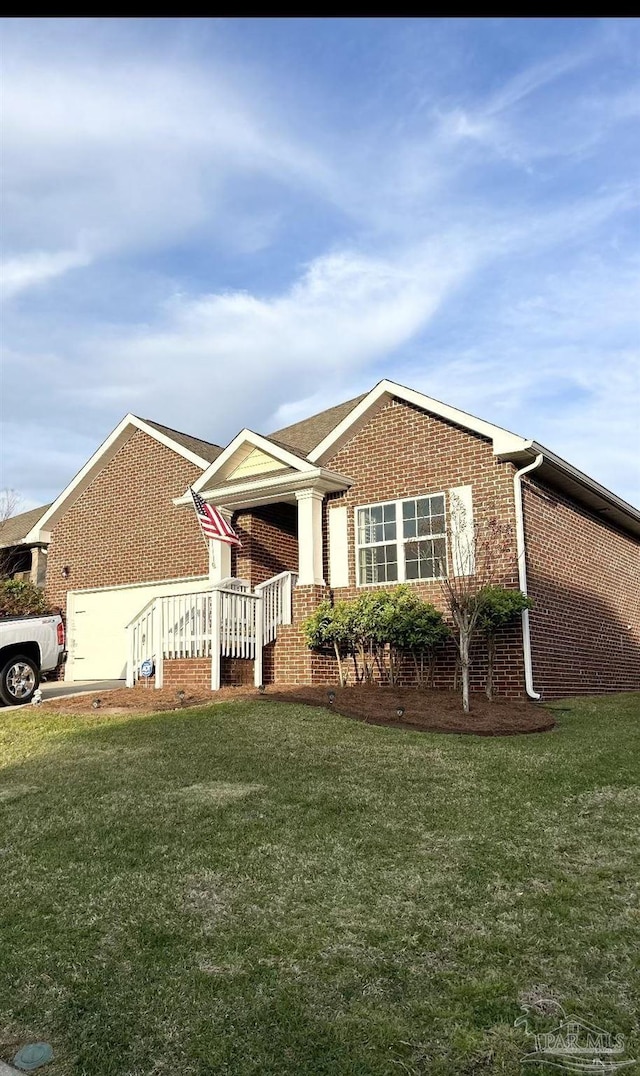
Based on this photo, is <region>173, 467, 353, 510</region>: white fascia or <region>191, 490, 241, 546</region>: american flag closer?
<region>173, 467, 353, 510</region>: white fascia

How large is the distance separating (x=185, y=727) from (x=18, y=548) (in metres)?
14.7

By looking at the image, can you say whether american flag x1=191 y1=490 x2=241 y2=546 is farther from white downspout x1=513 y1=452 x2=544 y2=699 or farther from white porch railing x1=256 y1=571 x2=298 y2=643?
white downspout x1=513 y1=452 x2=544 y2=699

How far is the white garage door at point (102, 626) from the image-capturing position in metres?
18.4

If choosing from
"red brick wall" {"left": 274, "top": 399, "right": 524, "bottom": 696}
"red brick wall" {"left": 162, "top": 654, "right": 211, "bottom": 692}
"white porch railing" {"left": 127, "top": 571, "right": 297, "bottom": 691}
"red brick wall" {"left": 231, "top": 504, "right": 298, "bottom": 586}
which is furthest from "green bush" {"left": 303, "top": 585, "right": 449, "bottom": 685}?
"red brick wall" {"left": 231, "top": 504, "right": 298, "bottom": 586}

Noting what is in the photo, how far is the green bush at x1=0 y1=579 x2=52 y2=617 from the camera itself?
1950 centimetres

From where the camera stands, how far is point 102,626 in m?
19.1

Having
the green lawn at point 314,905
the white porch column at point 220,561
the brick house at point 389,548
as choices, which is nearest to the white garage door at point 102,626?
the brick house at point 389,548

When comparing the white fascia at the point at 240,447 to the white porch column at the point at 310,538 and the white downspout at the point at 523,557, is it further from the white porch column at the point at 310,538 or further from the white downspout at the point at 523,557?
the white downspout at the point at 523,557

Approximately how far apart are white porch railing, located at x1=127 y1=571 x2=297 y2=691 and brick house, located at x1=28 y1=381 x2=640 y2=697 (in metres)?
0.03

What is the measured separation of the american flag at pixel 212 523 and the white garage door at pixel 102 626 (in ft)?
11.8

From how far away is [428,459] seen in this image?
13484mm

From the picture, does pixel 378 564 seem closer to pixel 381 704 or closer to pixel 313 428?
pixel 381 704

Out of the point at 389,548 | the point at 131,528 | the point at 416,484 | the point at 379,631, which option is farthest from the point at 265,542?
the point at 131,528

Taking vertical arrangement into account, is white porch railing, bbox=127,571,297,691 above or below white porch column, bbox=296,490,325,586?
below
